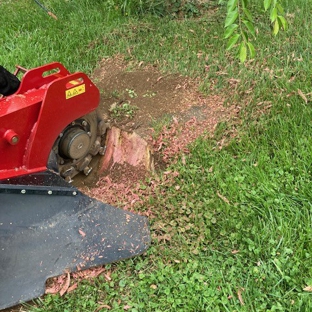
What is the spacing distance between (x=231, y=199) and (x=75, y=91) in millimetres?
1126

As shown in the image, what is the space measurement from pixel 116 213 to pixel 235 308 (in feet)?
2.76

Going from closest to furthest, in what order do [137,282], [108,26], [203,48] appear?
1. [137,282]
2. [203,48]
3. [108,26]

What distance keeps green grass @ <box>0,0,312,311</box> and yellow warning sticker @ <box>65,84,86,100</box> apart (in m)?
0.78

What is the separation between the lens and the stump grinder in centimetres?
217

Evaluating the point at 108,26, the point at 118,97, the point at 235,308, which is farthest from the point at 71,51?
the point at 235,308

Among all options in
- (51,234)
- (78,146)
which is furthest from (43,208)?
(78,146)

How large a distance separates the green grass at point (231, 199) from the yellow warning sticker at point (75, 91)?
78cm

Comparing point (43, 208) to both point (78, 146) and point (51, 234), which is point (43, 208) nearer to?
point (51, 234)

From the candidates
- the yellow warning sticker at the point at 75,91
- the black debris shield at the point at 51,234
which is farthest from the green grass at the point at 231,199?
the yellow warning sticker at the point at 75,91

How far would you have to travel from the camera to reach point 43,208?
7.48ft

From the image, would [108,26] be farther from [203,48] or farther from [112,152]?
[112,152]

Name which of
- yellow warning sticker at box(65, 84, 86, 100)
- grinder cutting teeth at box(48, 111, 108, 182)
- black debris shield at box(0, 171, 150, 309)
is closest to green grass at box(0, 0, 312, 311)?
black debris shield at box(0, 171, 150, 309)

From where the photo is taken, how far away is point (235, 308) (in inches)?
79.1

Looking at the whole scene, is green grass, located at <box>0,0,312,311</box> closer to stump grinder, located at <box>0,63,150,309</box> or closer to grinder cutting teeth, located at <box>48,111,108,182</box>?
stump grinder, located at <box>0,63,150,309</box>
